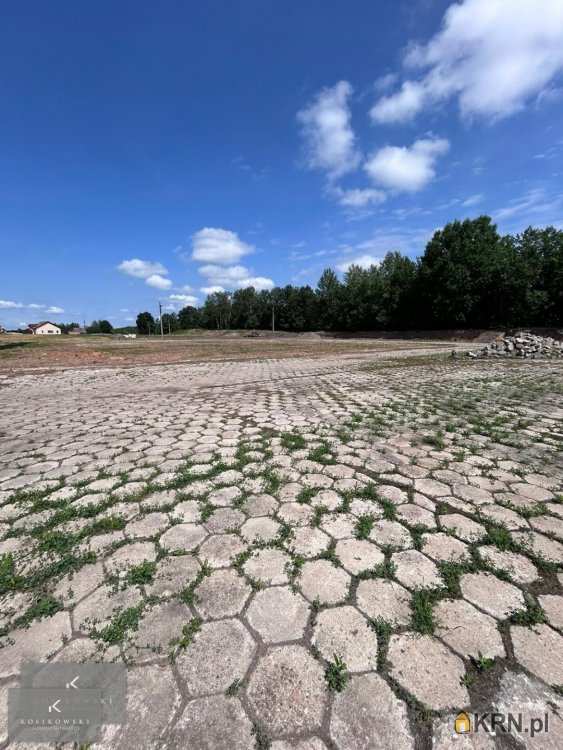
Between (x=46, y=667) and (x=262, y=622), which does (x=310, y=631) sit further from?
(x=46, y=667)

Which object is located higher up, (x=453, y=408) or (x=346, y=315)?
(x=346, y=315)

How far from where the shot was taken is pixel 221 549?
1975 mm

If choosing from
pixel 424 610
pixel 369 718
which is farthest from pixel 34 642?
pixel 424 610

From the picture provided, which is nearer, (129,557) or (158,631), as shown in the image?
(158,631)

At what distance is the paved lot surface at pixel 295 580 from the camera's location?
1.16 m

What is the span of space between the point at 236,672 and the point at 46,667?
79 centimetres

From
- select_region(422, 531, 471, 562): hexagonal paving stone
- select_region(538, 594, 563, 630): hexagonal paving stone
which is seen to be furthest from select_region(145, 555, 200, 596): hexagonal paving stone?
select_region(538, 594, 563, 630): hexagonal paving stone

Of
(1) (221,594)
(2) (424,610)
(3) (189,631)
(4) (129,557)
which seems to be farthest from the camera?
(4) (129,557)

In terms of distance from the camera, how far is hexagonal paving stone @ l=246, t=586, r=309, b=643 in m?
1.44

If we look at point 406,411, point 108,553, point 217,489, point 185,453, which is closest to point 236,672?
point 108,553

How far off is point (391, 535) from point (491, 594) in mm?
581

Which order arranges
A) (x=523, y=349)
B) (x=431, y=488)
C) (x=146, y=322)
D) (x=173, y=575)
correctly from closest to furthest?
1. (x=173, y=575)
2. (x=431, y=488)
3. (x=523, y=349)
4. (x=146, y=322)

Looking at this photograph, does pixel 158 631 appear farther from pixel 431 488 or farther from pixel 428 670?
pixel 431 488

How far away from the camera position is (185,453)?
3.39 m
